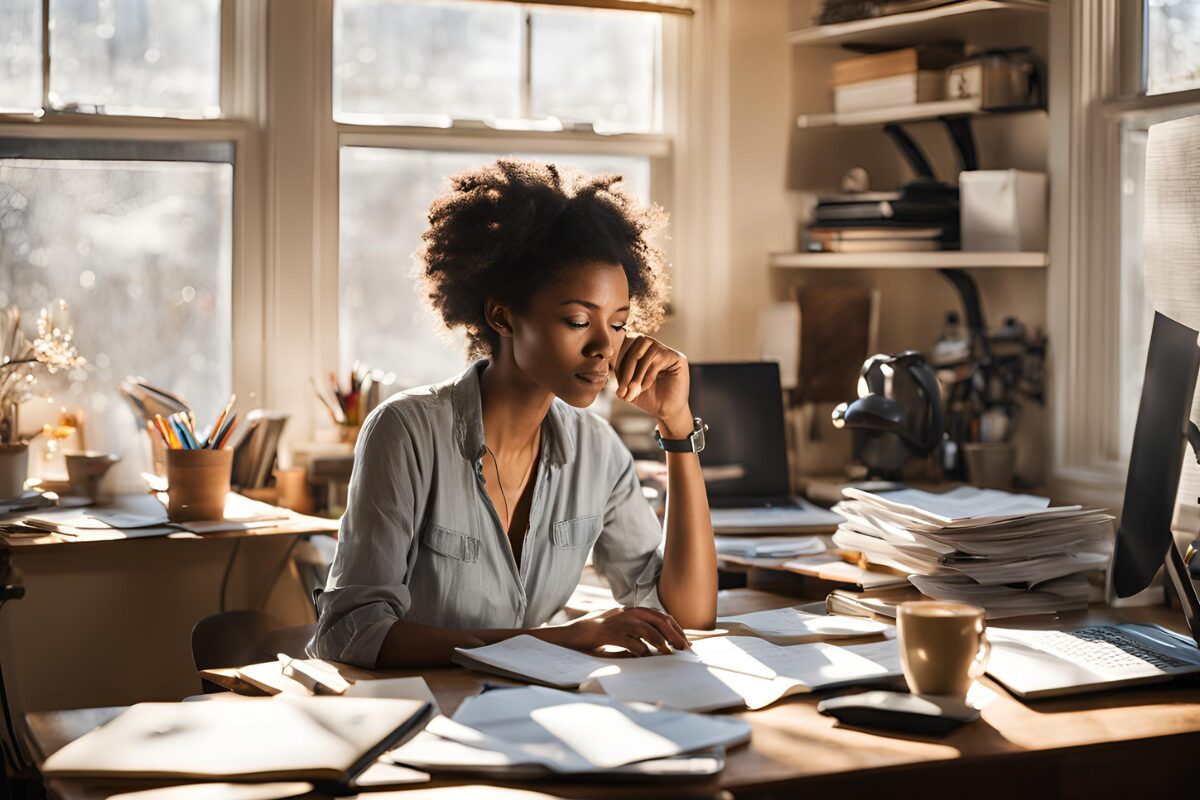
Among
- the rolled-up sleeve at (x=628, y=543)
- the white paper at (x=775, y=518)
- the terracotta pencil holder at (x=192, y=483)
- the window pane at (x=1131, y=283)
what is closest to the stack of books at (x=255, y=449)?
the terracotta pencil holder at (x=192, y=483)

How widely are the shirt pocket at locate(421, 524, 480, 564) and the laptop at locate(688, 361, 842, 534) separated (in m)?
1.10

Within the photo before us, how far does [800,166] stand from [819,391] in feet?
2.01

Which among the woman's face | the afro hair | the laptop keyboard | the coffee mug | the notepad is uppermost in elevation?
the afro hair

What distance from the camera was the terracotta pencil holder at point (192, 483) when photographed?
2592 millimetres

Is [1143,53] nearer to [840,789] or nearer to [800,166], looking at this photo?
[800,166]

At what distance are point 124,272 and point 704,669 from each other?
83.3 inches

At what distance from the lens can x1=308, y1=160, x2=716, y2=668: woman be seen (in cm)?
183

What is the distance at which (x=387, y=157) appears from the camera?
10.6 feet

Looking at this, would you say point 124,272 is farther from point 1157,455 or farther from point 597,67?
point 1157,455

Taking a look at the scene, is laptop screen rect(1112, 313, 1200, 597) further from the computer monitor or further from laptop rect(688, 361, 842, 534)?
laptop rect(688, 361, 842, 534)

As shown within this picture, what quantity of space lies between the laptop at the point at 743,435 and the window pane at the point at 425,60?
0.93m

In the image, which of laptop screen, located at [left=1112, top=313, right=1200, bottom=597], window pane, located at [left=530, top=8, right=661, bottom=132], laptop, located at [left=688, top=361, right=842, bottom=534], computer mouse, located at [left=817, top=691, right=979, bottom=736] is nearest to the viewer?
computer mouse, located at [left=817, top=691, right=979, bottom=736]

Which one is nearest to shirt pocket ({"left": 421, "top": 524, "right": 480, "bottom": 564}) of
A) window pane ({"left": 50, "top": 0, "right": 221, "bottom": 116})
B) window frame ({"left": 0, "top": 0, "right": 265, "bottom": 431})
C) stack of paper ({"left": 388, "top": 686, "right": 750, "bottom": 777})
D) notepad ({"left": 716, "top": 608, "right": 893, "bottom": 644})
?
notepad ({"left": 716, "top": 608, "right": 893, "bottom": 644})

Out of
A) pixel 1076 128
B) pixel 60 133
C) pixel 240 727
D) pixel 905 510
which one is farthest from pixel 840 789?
pixel 60 133
